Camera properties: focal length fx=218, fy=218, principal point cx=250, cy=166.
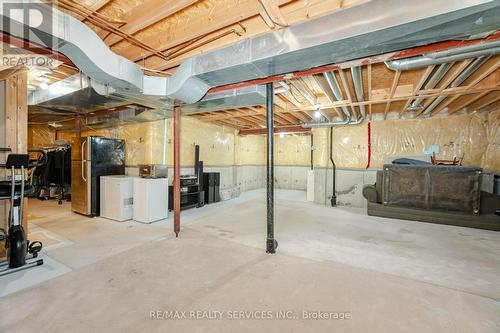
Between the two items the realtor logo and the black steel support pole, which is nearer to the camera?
the realtor logo

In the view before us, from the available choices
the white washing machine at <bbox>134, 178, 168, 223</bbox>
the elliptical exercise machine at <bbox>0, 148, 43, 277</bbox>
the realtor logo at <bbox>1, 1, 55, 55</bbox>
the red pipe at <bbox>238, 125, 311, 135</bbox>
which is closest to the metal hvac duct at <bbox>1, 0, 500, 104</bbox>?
the realtor logo at <bbox>1, 1, 55, 55</bbox>

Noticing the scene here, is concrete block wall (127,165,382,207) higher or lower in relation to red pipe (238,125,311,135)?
lower

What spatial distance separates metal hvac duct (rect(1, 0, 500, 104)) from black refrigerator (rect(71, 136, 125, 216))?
2.59 meters

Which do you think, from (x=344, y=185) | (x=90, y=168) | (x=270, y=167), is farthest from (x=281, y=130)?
(x=90, y=168)

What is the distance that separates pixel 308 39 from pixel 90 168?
4.70m

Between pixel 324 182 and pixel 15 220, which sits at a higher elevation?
pixel 324 182

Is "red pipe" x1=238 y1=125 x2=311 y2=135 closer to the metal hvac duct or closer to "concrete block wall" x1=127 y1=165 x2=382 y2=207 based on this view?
"concrete block wall" x1=127 y1=165 x2=382 y2=207

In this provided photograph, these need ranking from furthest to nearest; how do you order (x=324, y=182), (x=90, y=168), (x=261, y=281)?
(x=324, y=182)
(x=90, y=168)
(x=261, y=281)

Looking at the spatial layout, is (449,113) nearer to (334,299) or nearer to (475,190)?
(475,190)

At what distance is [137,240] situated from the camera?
3.19m

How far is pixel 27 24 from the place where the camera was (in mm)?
1537

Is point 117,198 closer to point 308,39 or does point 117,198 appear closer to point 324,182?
point 308,39

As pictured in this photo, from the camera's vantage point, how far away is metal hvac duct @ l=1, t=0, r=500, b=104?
4.71 ft

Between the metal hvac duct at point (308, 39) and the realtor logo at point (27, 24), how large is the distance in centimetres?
1
